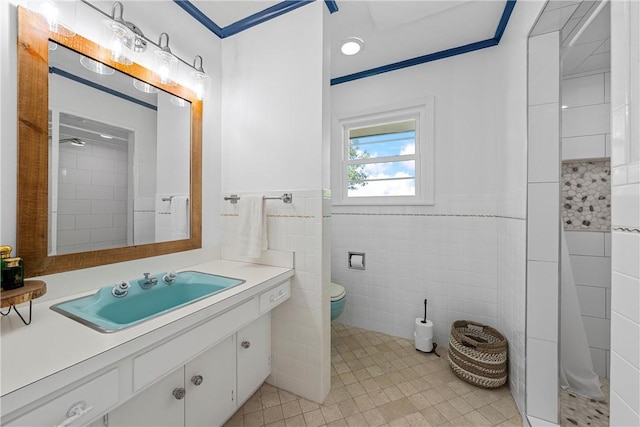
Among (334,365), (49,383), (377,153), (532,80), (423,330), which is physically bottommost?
(334,365)

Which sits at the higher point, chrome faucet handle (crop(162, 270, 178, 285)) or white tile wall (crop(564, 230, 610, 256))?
white tile wall (crop(564, 230, 610, 256))

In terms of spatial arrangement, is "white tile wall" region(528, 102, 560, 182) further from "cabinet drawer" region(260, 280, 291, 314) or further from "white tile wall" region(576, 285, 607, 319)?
"cabinet drawer" region(260, 280, 291, 314)

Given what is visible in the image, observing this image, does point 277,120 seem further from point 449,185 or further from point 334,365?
point 334,365

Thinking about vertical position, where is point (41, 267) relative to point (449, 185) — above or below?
below

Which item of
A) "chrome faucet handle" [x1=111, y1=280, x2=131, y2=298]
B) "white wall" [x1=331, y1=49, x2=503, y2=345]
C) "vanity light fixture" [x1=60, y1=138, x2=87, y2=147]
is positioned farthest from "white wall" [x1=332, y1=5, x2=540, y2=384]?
"vanity light fixture" [x1=60, y1=138, x2=87, y2=147]

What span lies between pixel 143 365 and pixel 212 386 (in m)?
0.53

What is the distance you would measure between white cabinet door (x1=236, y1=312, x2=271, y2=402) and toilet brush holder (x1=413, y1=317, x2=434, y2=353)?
1201 millimetres

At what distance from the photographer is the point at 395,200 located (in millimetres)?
2230

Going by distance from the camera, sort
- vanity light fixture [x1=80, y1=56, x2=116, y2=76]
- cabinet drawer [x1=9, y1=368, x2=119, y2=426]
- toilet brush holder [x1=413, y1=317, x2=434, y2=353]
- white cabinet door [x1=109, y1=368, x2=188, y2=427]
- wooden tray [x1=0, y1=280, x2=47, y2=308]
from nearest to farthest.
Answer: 1. cabinet drawer [x1=9, y1=368, x2=119, y2=426]
2. wooden tray [x1=0, y1=280, x2=47, y2=308]
3. white cabinet door [x1=109, y1=368, x2=188, y2=427]
4. vanity light fixture [x1=80, y1=56, x2=116, y2=76]
5. toilet brush holder [x1=413, y1=317, x2=434, y2=353]

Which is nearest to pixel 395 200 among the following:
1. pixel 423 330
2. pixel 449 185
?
pixel 449 185

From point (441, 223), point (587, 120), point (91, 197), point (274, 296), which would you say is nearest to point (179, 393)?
point (274, 296)

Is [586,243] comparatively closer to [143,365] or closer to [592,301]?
[592,301]

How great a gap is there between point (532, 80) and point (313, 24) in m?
1.26

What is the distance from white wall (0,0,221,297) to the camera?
2.91ft
